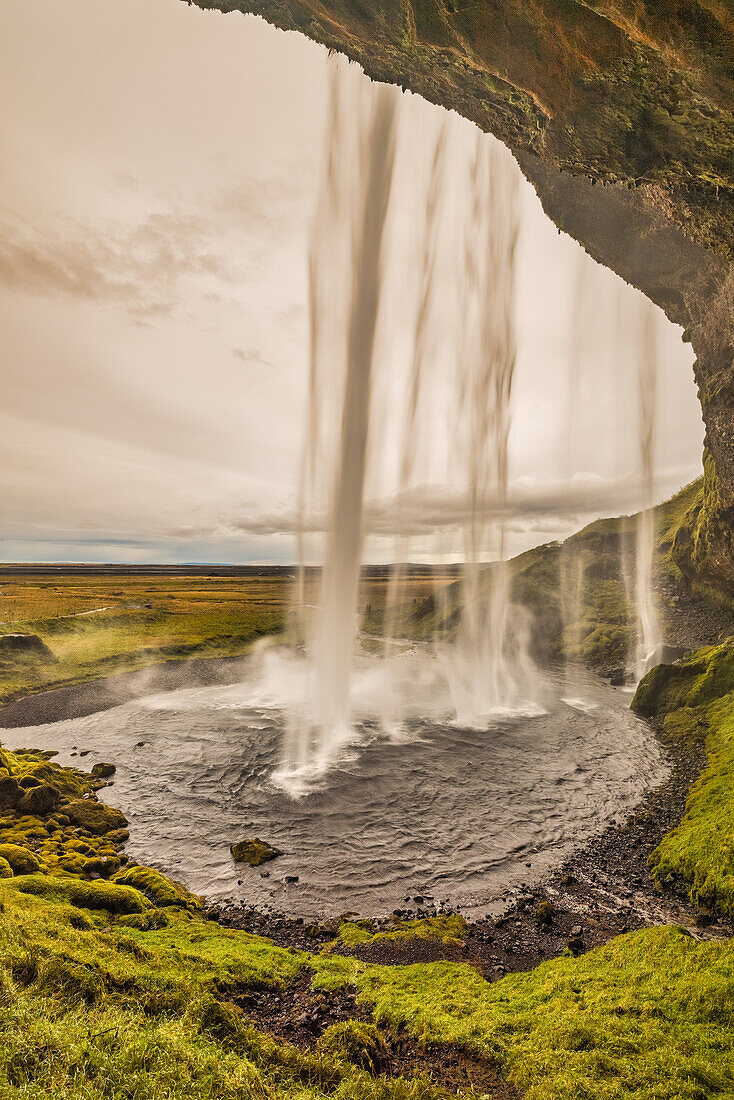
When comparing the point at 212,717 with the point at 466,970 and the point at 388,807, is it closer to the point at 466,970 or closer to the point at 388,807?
the point at 388,807

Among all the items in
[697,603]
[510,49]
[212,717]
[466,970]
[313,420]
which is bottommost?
[212,717]

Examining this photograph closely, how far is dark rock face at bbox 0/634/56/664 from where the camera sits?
47688 millimetres

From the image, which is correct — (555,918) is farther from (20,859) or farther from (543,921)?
(20,859)

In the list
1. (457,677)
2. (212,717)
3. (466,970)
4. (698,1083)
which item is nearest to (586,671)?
(457,677)

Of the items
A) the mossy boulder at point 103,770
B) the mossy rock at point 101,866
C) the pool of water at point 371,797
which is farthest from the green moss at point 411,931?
the mossy boulder at point 103,770

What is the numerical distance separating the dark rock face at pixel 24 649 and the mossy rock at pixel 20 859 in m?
41.3

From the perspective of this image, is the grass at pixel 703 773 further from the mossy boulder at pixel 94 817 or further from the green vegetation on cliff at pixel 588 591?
the mossy boulder at pixel 94 817

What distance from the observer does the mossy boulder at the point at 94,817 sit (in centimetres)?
1944

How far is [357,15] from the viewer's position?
1271 centimetres

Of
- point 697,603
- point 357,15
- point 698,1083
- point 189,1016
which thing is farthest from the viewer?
point 697,603

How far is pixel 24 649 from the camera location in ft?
163

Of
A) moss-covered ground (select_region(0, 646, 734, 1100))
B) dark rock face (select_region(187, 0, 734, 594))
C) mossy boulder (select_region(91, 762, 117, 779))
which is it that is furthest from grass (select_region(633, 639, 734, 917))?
mossy boulder (select_region(91, 762, 117, 779))

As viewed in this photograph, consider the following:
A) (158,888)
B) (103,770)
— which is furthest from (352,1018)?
(103,770)

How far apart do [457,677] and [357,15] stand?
5065cm
